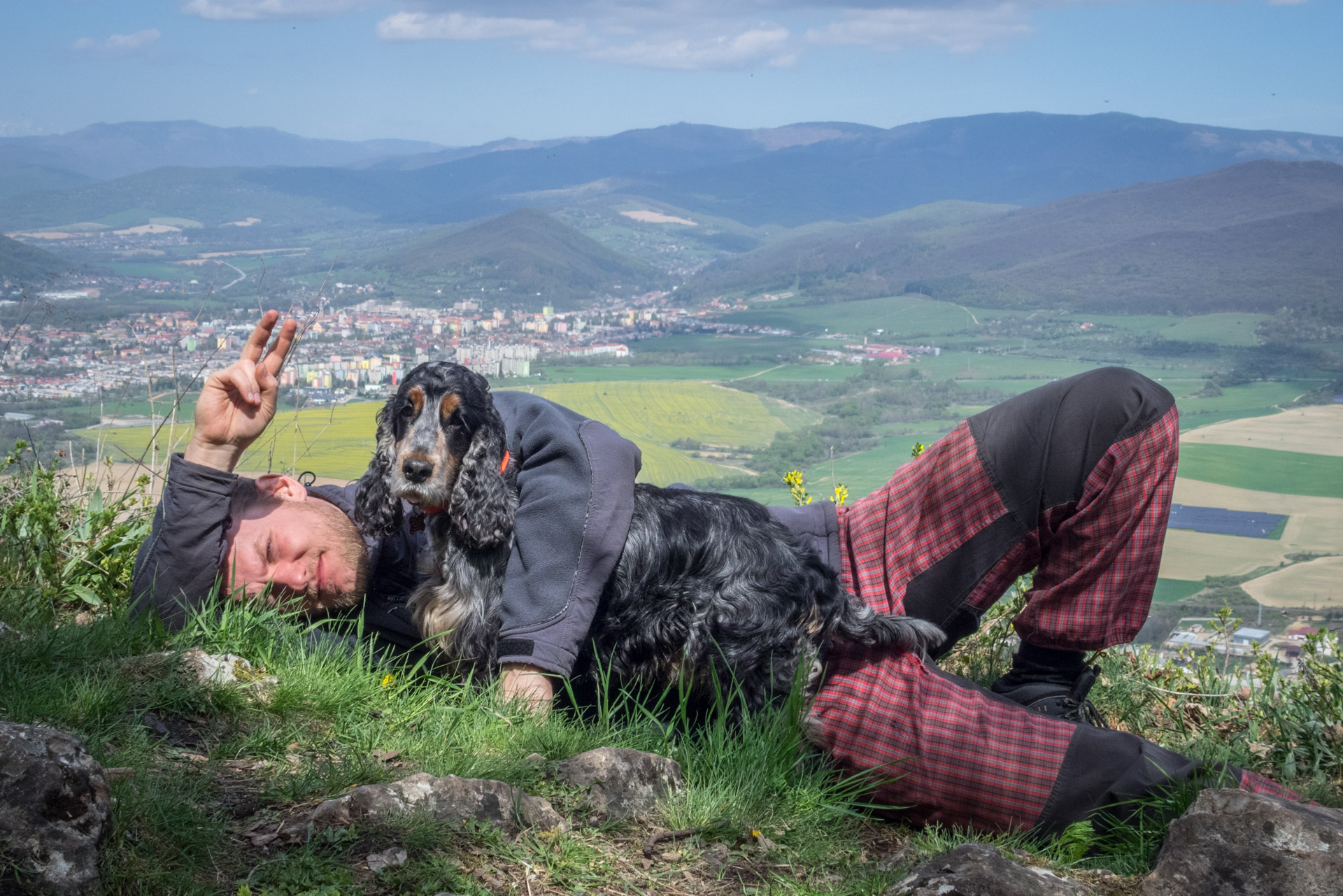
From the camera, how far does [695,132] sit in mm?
85688

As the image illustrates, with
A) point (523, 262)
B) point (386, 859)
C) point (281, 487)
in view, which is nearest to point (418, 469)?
point (281, 487)

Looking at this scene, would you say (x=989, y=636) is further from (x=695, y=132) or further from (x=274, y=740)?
(x=695, y=132)

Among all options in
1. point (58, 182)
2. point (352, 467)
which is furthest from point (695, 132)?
point (352, 467)

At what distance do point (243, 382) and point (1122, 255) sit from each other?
1205 inches

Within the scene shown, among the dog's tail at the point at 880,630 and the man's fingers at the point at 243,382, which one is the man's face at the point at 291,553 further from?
the dog's tail at the point at 880,630

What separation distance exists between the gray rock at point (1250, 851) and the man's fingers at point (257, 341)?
320 centimetres

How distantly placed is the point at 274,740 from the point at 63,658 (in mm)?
896

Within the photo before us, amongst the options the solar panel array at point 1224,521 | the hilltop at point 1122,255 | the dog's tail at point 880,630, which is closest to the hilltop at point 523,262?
the hilltop at point 1122,255

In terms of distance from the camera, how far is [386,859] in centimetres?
202

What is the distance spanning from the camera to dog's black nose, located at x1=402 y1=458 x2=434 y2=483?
3152 mm

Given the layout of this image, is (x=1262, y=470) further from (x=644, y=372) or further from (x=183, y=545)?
(x=183, y=545)

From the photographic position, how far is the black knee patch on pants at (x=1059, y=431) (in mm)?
3125

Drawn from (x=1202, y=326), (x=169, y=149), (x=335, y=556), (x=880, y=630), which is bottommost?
(x=880, y=630)

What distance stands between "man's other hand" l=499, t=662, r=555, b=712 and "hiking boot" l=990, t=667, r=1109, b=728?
5.45 ft
